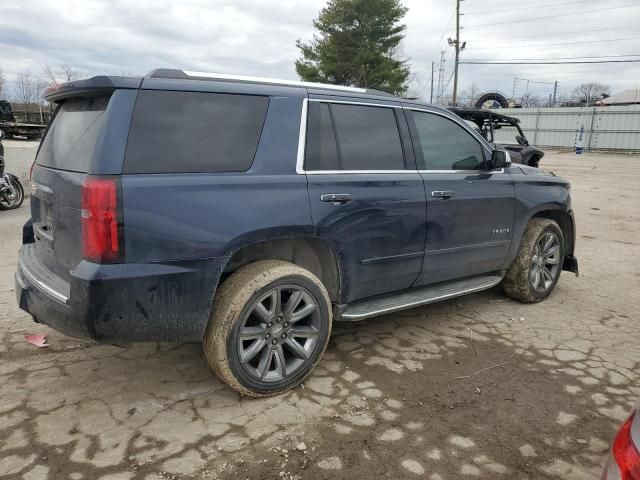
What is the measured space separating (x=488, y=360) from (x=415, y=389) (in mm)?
788

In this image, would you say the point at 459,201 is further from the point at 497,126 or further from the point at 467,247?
the point at 497,126

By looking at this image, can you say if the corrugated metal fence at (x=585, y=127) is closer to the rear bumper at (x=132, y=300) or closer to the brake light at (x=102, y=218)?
the rear bumper at (x=132, y=300)

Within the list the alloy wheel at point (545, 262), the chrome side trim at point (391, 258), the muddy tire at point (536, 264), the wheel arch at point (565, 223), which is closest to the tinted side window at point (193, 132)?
the chrome side trim at point (391, 258)

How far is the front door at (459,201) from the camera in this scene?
3.87 metres

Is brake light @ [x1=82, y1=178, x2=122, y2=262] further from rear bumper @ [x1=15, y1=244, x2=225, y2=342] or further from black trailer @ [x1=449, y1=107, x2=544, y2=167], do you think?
black trailer @ [x1=449, y1=107, x2=544, y2=167]

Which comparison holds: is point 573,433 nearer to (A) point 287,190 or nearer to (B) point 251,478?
(B) point 251,478

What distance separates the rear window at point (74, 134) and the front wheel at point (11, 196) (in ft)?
22.9

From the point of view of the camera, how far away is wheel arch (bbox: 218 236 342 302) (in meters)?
3.09

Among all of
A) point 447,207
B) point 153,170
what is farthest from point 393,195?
point 153,170

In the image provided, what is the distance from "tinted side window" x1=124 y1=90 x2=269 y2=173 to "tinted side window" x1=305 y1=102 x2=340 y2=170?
35 cm

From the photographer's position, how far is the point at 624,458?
1392 millimetres

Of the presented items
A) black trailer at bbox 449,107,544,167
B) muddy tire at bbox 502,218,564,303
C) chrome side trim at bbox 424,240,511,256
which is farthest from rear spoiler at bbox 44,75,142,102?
black trailer at bbox 449,107,544,167

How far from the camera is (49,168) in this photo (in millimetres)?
3057

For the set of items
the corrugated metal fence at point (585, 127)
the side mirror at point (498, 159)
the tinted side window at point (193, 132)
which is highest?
the corrugated metal fence at point (585, 127)
